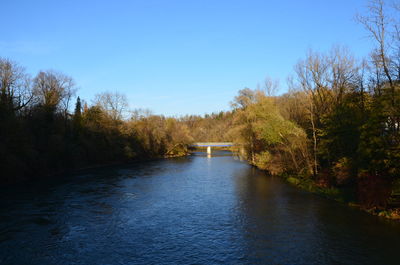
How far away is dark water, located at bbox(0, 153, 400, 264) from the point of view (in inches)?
585

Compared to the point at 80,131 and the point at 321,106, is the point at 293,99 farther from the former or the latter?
the point at 80,131

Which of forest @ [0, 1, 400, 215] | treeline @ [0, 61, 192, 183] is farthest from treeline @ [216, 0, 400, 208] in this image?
treeline @ [0, 61, 192, 183]

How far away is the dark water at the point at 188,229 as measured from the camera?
14.9m

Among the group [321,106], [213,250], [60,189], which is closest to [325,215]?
[213,250]

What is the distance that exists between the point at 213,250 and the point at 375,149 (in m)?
12.9

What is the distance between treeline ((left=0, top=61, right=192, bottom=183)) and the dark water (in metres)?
6.97

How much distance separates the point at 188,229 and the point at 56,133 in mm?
34595

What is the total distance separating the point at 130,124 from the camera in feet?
251

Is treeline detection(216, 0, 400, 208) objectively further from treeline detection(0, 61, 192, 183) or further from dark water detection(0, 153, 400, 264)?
treeline detection(0, 61, 192, 183)

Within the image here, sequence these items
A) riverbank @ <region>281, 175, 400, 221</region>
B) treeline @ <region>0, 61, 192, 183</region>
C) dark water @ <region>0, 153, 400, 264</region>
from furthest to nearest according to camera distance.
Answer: treeline @ <region>0, 61, 192, 183</region> → riverbank @ <region>281, 175, 400, 221</region> → dark water @ <region>0, 153, 400, 264</region>

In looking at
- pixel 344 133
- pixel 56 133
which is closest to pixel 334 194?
pixel 344 133

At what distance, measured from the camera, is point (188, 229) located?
62.7 feet

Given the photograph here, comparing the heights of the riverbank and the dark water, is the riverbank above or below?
above

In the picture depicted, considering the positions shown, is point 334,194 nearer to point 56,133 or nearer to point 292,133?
point 292,133
